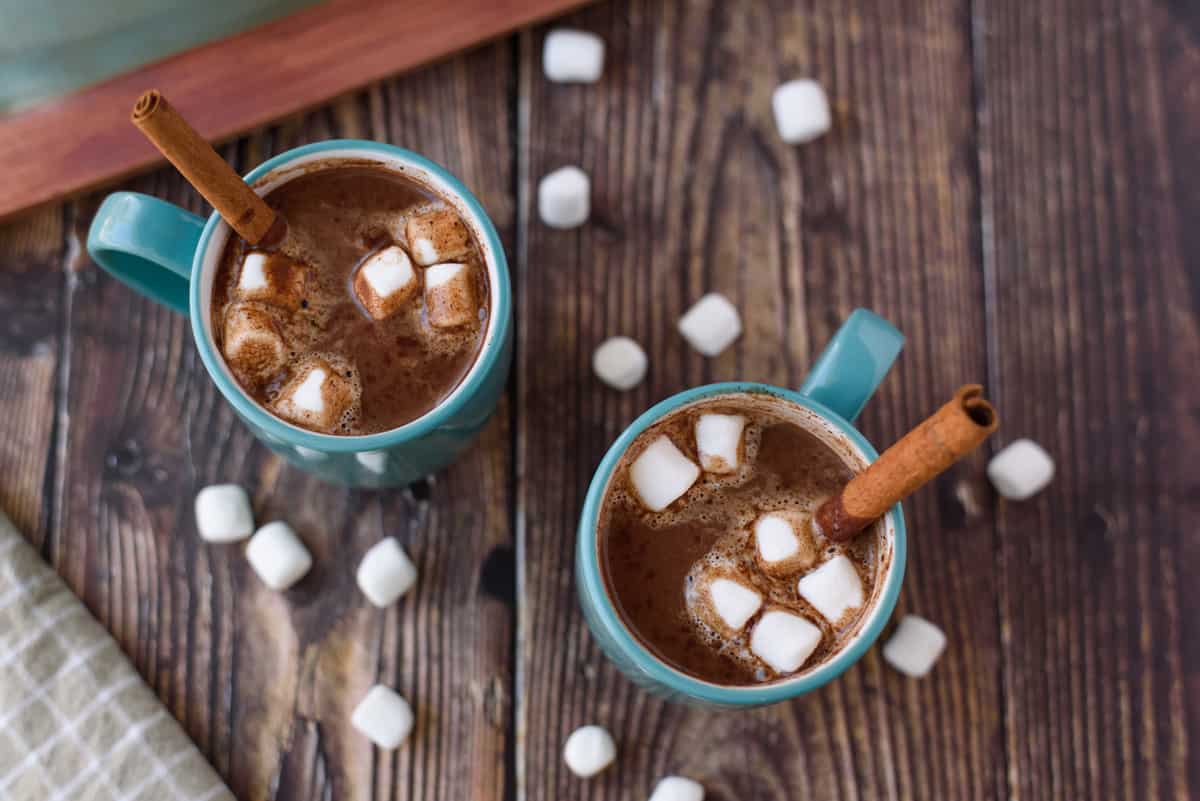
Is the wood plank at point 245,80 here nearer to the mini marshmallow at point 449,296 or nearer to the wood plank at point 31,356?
the wood plank at point 31,356

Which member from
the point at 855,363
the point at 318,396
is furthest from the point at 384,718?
the point at 855,363

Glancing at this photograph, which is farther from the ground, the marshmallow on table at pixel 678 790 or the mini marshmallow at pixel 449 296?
the mini marshmallow at pixel 449 296

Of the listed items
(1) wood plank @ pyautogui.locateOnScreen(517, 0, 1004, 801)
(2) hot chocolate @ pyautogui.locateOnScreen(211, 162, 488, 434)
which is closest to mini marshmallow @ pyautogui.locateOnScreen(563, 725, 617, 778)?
(1) wood plank @ pyautogui.locateOnScreen(517, 0, 1004, 801)

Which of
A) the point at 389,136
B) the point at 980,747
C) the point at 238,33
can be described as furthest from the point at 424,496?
the point at 980,747

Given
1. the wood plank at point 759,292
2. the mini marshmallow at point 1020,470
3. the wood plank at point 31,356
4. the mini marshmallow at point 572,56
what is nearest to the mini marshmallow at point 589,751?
the wood plank at point 759,292

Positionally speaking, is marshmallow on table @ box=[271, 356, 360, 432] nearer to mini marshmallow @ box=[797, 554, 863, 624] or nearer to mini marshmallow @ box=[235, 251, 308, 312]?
mini marshmallow @ box=[235, 251, 308, 312]
